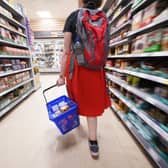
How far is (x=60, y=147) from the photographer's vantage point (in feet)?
4.08

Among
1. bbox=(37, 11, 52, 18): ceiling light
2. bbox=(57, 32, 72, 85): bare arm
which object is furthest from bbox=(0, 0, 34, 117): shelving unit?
bbox=(37, 11, 52, 18): ceiling light

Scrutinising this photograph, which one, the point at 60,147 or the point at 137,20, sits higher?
the point at 137,20

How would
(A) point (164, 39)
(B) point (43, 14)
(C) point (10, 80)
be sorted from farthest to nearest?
1. (B) point (43, 14)
2. (C) point (10, 80)
3. (A) point (164, 39)

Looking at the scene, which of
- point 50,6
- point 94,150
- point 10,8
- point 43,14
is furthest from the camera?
point 43,14

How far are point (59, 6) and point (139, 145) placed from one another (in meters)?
5.37

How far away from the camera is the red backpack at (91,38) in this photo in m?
0.87

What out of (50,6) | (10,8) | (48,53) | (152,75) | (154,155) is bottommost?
(154,155)

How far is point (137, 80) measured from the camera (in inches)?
51.8

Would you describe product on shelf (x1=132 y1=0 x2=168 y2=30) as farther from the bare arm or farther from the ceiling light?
the ceiling light

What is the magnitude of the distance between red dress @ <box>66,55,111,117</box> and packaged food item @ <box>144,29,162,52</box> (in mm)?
463

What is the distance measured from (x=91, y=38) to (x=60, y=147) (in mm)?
1122

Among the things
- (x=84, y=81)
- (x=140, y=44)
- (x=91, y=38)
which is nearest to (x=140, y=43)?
(x=140, y=44)

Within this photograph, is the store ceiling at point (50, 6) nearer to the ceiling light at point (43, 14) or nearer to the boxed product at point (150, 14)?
the ceiling light at point (43, 14)

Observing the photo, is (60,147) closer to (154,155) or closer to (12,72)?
(154,155)
